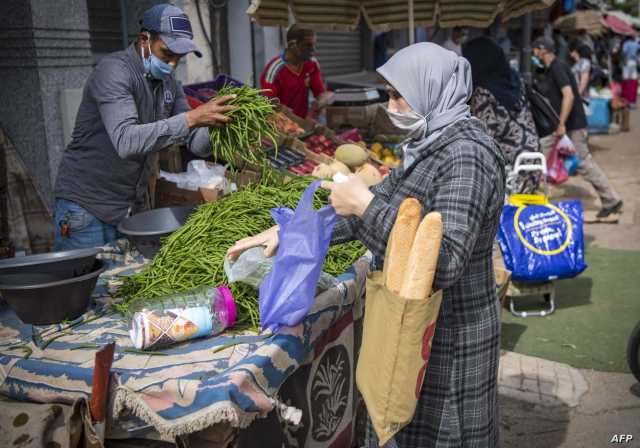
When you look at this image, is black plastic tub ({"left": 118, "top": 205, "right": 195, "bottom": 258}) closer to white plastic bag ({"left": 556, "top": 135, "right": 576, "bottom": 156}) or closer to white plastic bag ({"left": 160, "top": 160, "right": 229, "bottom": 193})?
white plastic bag ({"left": 160, "top": 160, "right": 229, "bottom": 193})

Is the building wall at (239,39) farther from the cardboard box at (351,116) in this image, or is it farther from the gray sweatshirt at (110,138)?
the gray sweatshirt at (110,138)

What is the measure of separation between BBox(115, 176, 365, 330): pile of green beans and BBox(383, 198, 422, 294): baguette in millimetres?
716

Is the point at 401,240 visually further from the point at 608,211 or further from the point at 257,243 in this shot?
the point at 608,211

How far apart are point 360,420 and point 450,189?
1890 mm

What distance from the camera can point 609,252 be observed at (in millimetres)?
6848

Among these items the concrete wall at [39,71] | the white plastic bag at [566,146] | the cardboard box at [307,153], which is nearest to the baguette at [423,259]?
the cardboard box at [307,153]

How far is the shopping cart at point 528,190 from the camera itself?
5.13 m

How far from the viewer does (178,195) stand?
441 cm

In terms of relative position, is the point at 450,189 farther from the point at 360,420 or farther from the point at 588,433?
the point at 588,433

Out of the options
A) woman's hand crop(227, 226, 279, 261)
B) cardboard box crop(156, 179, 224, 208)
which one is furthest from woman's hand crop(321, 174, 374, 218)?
cardboard box crop(156, 179, 224, 208)

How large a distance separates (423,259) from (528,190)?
189 inches

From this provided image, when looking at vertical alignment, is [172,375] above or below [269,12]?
below

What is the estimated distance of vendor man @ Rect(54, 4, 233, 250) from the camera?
9.47 ft

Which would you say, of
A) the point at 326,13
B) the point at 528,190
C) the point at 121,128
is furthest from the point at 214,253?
the point at 326,13
